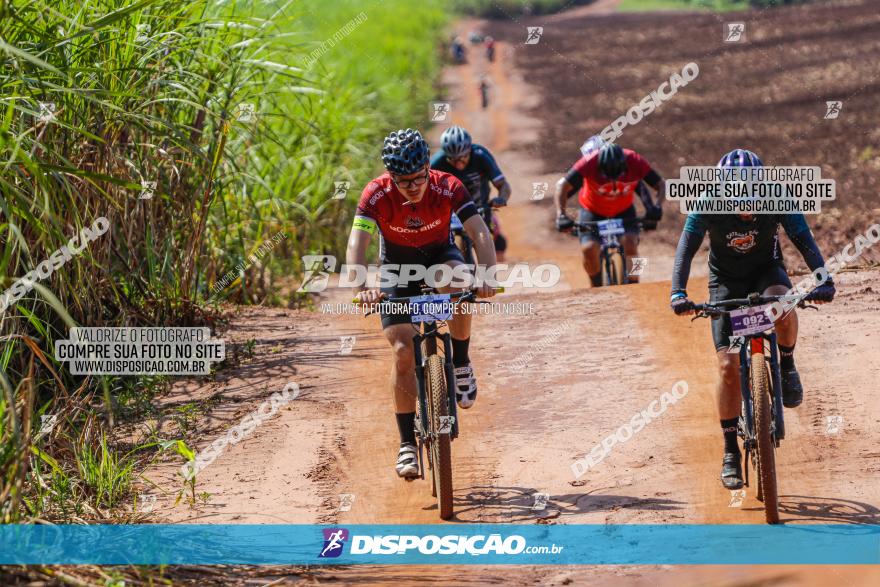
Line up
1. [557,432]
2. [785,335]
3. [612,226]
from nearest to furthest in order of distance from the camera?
[785,335] → [557,432] → [612,226]

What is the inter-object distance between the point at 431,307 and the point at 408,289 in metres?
0.63

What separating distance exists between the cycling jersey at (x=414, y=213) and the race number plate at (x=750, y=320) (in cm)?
181

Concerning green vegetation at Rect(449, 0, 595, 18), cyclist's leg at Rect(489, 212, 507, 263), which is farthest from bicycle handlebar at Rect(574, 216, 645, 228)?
green vegetation at Rect(449, 0, 595, 18)

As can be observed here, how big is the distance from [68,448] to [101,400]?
5.57ft

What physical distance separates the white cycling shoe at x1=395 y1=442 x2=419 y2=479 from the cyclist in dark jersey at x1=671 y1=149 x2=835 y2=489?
1863mm

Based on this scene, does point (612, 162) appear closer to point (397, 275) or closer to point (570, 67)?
point (397, 275)

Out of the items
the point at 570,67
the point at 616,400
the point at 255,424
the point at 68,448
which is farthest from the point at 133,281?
the point at 570,67

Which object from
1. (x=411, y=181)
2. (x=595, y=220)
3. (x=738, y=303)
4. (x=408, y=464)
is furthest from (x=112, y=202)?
(x=595, y=220)

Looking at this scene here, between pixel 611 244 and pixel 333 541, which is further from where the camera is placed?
pixel 611 244

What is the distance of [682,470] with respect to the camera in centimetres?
798

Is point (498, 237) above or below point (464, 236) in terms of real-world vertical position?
above

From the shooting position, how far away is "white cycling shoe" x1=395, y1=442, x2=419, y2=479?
7.63 metres

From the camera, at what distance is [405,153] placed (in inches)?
292

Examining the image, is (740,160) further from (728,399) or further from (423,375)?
(423,375)
